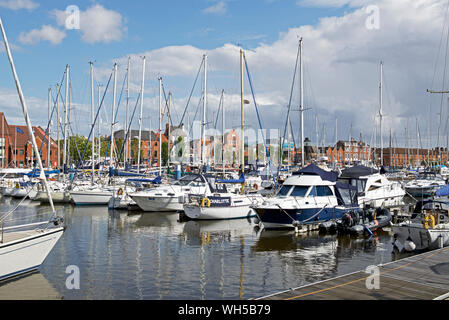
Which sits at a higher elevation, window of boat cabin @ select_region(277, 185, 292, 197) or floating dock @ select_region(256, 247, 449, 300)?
window of boat cabin @ select_region(277, 185, 292, 197)

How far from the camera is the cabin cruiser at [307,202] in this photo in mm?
25594

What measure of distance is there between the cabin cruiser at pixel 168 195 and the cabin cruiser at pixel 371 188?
1153 cm

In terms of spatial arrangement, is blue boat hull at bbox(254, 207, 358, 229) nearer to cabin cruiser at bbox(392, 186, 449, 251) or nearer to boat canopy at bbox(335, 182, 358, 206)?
boat canopy at bbox(335, 182, 358, 206)

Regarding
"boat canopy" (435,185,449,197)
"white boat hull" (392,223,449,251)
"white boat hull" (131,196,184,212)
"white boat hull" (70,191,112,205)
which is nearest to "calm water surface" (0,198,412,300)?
"white boat hull" (392,223,449,251)

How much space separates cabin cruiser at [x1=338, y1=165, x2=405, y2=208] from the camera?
3306 centimetres

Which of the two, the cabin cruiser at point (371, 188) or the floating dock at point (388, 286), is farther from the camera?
the cabin cruiser at point (371, 188)

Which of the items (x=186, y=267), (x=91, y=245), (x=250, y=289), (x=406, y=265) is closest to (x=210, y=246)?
(x=186, y=267)

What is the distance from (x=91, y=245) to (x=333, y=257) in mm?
12010

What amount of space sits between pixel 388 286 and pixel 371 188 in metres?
23.8

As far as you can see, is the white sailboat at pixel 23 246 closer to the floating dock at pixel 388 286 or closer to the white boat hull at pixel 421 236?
the floating dock at pixel 388 286

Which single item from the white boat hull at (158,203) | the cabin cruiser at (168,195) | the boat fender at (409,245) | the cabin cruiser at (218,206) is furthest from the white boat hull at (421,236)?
the white boat hull at (158,203)

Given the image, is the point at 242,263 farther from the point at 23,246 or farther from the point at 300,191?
the point at 300,191

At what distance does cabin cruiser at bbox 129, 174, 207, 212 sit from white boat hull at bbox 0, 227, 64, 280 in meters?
18.0
